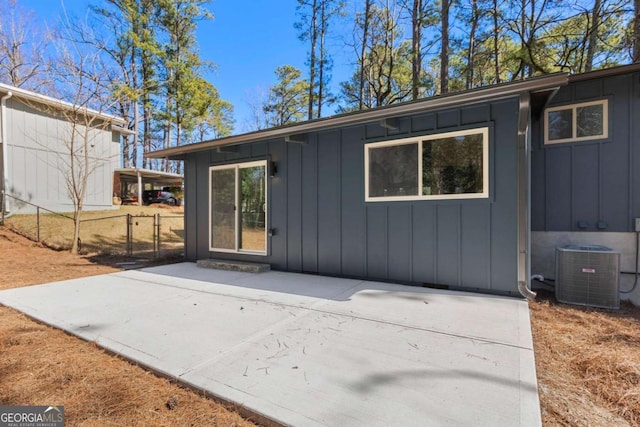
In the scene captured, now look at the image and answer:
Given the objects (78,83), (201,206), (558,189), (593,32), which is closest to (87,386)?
(201,206)

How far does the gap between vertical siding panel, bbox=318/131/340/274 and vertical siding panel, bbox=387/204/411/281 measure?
0.87 m

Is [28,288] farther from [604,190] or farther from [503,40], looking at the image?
[503,40]

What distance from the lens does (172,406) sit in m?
1.73

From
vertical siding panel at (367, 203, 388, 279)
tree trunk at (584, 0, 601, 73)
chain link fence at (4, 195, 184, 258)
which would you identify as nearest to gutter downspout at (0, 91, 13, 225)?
chain link fence at (4, 195, 184, 258)

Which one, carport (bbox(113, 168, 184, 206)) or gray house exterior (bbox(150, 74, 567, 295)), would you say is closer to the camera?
gray house exterior (bbox(150, 74, 567, 295))

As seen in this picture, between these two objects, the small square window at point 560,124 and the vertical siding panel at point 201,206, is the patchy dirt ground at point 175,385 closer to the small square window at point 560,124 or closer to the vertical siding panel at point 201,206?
the small square window at point 560,124

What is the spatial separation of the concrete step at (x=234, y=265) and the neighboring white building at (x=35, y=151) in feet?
22.7

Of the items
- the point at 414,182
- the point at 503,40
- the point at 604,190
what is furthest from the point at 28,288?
the point at 503,40

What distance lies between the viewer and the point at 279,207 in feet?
18.2

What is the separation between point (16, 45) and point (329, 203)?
15.9 metres

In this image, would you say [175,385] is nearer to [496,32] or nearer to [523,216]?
[523,216]

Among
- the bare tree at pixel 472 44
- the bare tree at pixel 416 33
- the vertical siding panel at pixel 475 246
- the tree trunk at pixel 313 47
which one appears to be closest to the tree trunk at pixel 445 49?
the bare tree at pixel 472 44

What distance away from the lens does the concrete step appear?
17.6ft

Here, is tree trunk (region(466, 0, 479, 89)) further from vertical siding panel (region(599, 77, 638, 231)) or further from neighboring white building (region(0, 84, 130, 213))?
neighboring white building (region(0, 84, 130, 213))
